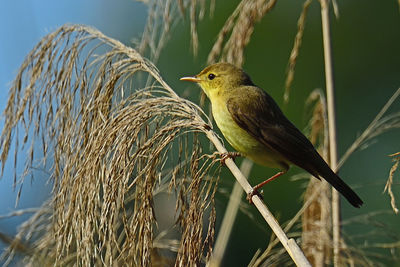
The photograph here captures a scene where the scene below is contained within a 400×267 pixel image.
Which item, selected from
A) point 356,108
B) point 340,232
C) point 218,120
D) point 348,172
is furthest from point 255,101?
point 356,108

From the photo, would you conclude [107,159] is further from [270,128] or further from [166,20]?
[270,128]

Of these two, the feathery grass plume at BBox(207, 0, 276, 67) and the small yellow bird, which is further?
the small yellow bird

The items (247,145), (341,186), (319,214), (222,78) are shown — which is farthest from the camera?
(222,78)

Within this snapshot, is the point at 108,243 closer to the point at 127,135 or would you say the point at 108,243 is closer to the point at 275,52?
the point at 127,135

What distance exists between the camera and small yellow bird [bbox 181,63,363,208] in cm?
332

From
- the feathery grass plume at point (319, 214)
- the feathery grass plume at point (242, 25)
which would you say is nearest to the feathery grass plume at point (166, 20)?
the feathery grass plume at point (242, 25)

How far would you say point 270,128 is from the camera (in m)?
3.51

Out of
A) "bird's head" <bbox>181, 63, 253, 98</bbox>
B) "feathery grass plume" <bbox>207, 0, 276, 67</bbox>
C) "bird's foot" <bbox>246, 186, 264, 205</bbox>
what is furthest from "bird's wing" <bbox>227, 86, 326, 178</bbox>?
"feathery grass plume" <bbox>207, 0, 276, 67</bbox>

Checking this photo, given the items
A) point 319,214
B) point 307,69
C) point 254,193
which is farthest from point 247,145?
point 307,69

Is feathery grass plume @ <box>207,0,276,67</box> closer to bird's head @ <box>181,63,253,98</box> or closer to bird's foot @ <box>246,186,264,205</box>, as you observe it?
bird's foot @ <box>246,186,264,205</box>

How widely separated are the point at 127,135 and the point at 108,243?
0.38 metres

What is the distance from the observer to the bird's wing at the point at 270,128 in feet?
10.8

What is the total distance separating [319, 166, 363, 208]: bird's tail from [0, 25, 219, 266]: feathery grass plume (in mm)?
726

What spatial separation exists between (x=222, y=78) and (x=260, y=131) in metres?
0.55
